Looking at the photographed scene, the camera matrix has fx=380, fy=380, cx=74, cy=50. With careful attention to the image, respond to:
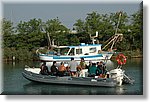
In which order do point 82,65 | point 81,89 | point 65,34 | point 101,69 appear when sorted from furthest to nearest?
point 65,34
point 82,65
point 101,69
point 81,89

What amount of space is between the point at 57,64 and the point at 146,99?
2.38 m

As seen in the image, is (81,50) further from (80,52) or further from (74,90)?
(74,90)

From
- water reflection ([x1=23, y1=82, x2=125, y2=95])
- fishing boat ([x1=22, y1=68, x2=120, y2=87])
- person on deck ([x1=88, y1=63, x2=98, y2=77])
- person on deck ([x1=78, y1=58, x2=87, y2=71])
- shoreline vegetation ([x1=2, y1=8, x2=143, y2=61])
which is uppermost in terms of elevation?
shoreline vegetation ([x1=2, y1=8, x2=143, y2=61])

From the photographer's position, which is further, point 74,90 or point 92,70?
point 92,70

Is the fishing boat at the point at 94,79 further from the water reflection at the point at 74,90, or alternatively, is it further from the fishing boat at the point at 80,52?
the fishing boat at the point at 80,52

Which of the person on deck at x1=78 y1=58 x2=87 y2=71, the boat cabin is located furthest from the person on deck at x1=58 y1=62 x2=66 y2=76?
the boat cabin

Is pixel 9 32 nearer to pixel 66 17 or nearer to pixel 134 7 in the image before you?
pixel 66 17

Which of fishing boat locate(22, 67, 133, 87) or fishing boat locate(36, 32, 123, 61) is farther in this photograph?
fishing boat locate(36, 32, 123, 61)

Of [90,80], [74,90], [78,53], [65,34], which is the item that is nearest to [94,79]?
[90,80]

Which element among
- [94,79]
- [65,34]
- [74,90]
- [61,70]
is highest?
[65,34]

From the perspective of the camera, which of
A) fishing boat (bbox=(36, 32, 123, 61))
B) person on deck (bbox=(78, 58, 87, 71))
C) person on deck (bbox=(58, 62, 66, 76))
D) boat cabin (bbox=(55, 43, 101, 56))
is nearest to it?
person on deck (bbox=(78, 58, 87, 71))

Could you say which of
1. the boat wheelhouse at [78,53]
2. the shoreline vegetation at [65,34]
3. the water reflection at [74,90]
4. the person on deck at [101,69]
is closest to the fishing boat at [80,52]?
the boat wheelhouse at [78,53]

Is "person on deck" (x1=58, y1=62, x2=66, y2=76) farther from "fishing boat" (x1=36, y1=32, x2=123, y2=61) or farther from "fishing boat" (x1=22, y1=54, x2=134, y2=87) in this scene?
"fishing boat" (x1=36, y1=32, x2=123, y2=61)
